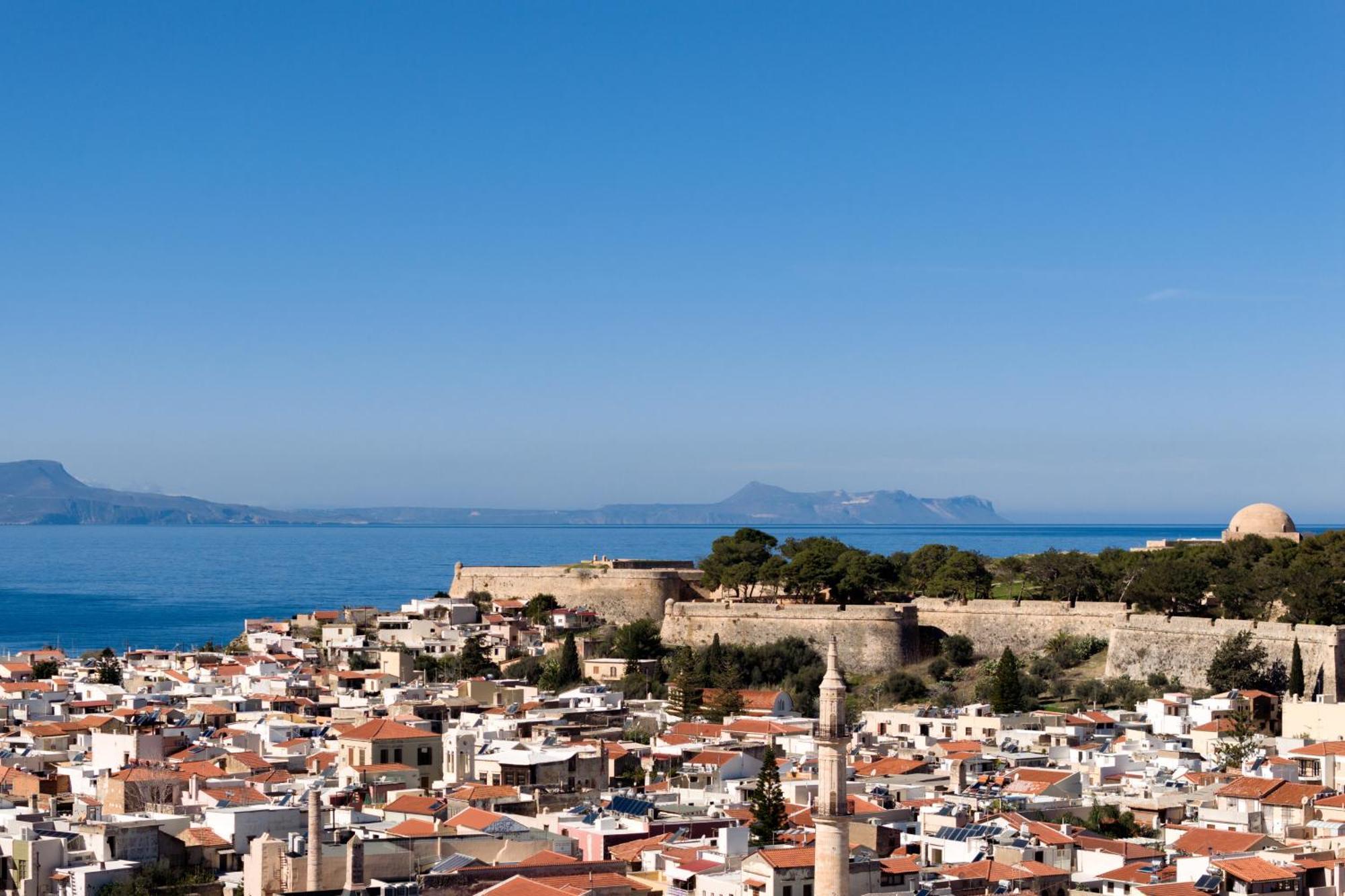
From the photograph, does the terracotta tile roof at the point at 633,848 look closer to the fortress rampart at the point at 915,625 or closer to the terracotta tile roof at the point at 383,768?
the terracotta tile roof at the point at 383,768

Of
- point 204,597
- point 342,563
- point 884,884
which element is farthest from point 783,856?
point 342,563

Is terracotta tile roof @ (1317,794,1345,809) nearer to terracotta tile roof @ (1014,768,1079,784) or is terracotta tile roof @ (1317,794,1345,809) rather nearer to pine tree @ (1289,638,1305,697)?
terracotta tile roof @ (1014,768,1079,784)

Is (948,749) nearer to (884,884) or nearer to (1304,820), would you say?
(1304,820)

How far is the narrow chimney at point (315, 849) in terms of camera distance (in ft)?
64.2

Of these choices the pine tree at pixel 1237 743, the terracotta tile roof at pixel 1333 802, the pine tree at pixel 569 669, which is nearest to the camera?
the terracotta tile roof at pixel 1333 802

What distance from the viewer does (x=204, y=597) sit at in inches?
3802

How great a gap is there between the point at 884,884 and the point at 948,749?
12.2 metres

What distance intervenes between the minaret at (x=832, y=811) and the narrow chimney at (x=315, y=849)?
5.35 meters

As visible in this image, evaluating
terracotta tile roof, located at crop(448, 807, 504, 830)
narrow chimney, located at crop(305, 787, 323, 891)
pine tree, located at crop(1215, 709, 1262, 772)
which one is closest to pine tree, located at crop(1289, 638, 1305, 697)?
pine tree, located at crop(1215, 709, 1262, 772)

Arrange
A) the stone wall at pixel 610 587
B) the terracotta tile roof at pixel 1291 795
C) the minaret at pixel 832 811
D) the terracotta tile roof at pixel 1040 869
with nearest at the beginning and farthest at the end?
1. the minaret at pixel 832 811
2. the terracotta tile roof at pixel 1040 869
3. the terracotta tile roof at pixel 1291 795
4. the stone wall at pixel 610 587

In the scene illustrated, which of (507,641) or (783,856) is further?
(507,641)

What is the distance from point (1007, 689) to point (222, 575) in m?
88.2

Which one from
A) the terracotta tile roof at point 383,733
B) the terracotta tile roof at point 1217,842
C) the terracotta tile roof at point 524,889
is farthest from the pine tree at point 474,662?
the terracotta tile roof at point 524,889

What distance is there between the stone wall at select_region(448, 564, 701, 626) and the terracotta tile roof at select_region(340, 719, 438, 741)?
22.0m
